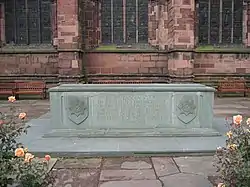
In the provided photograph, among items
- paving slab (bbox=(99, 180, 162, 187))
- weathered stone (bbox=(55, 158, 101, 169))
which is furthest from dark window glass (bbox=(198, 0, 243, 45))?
paving slab (bbox=(99, 180, 162, 187))

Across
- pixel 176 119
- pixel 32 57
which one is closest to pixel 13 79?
pixel 32 57

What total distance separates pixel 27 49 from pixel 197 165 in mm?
11711

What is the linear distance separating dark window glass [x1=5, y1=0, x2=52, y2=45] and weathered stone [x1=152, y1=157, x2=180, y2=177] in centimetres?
1130

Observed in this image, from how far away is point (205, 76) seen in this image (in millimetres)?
14711

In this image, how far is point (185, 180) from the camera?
14.1 feet

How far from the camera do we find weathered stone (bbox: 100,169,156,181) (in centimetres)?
440

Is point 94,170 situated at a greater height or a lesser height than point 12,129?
lesser

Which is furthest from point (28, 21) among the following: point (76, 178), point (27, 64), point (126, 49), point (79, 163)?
point (76, 178)

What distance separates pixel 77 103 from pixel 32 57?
28.9 ft

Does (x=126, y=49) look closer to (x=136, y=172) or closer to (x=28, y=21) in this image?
(x=28, y=21)

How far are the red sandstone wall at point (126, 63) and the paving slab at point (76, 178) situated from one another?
1027 centimetres

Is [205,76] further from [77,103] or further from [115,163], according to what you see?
[115,163]

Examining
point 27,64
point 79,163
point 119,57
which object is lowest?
point 79,163

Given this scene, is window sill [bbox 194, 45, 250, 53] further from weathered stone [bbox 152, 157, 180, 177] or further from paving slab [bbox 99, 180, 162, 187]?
paving slab [bbox 99, 180, 162, 187]
